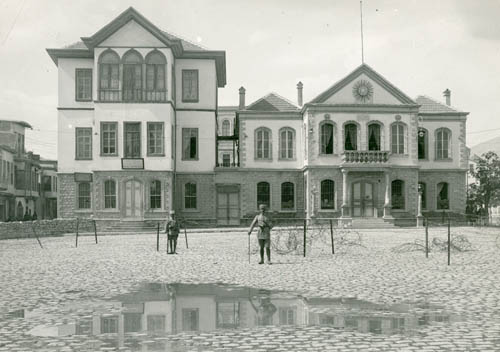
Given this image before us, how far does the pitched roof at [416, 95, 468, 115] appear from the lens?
47.2m

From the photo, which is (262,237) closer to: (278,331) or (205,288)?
(205,288)

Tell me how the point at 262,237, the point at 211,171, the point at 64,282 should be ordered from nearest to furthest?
1. the point at 64,282
2. the point at 262,237
3. the point at 211,171

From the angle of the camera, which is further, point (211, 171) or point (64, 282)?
point (211, 171)

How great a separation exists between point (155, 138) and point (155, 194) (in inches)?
139

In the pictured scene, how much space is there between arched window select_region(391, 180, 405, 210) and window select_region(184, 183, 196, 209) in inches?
533

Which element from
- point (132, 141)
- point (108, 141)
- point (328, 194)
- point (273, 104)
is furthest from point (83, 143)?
point (328, 194)

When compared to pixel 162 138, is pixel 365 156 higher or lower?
lower

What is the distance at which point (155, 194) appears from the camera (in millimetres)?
41188

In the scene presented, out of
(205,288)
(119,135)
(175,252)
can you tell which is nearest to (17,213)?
(119,135)

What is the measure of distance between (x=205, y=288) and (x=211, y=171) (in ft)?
105

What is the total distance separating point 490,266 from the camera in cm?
1588

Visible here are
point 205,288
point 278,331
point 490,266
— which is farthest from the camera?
point 490,266

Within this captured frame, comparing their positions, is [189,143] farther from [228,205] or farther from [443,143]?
[443,143]

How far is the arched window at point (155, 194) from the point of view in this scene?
135 ft
